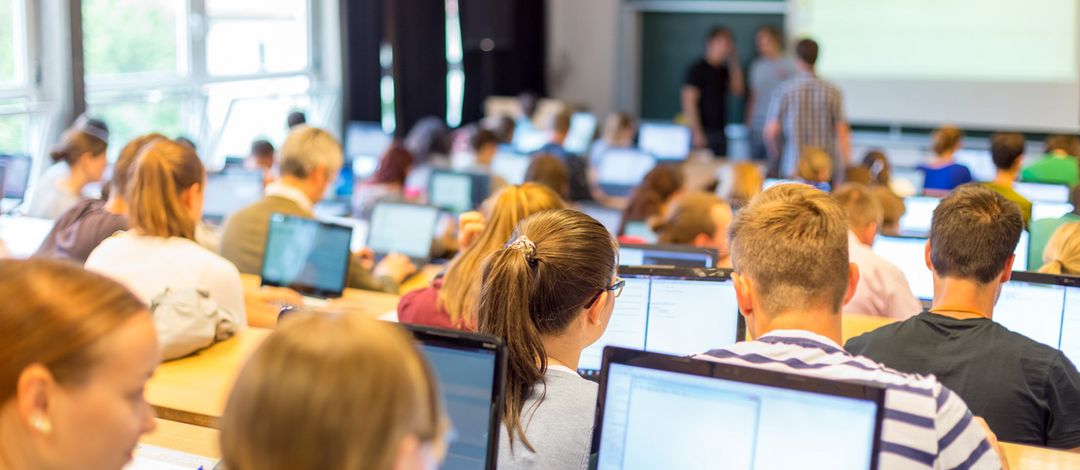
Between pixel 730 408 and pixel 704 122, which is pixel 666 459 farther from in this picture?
pixel 704 122

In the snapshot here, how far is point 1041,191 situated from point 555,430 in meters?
4.83

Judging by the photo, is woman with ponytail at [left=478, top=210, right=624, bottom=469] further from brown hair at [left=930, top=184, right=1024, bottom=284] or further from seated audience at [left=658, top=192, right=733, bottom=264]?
seated audience at [left=658, top=192, right=733, bottom=264]

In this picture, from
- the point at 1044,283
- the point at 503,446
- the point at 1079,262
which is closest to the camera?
the point at 503,446

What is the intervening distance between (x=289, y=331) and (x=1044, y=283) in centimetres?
233

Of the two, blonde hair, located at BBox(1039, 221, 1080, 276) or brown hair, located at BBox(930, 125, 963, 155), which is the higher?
brown hair, located at BBox(930, 125, 963, 155)

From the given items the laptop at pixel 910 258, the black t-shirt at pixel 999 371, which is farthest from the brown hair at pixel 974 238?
the laptop at pixel 910 258

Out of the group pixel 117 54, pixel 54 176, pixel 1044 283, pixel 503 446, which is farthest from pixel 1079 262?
pixel 117 54

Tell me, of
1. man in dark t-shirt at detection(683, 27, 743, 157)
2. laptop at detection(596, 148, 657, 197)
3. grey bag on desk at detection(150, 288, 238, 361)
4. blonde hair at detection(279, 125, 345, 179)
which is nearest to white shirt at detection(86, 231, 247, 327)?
grey bag on desk at detection(150, 288, 238, 361)

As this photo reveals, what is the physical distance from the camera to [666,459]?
1.59 m

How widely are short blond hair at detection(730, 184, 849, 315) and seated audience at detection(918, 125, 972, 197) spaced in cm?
516

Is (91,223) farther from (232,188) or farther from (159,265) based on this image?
(232,188)

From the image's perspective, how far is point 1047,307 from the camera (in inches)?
113

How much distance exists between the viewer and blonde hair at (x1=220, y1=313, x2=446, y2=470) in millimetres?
988

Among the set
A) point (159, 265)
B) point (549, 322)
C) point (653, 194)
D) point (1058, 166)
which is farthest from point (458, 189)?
point (549, 322)
